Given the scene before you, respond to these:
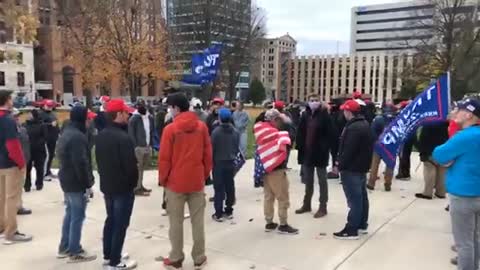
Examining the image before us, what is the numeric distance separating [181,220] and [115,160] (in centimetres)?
93

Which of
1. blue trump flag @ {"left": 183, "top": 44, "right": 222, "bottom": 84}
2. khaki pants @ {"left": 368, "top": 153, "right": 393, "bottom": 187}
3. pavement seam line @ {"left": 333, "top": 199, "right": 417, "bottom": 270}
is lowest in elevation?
pavement seam line @ {"left": 333, "top": 199, "right": 417, "bottom": 270}

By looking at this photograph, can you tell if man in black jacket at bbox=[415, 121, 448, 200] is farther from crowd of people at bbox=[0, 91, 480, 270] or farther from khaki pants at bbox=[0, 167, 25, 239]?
khaki pants at bbox=[0, 167, 25, 239]

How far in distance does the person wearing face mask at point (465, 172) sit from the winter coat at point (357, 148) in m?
1.82

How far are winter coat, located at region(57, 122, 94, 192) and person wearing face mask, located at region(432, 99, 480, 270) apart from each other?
3.51m

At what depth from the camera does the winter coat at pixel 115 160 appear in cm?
440

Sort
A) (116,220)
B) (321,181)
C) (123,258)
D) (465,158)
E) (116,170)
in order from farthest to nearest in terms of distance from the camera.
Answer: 1. (321,181)
2. (123,258)
3. (116,220)
4. (116,170)
5. (465,158)

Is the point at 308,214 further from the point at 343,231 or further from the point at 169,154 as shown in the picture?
the point at 169,154

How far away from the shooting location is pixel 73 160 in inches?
189

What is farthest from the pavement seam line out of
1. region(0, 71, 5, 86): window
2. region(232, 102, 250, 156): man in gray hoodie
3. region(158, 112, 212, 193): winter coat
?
region(0, 71, 5, 86): window

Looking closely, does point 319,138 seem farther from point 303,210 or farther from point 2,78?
point 2,78

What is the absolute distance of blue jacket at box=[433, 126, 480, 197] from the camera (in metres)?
3.75

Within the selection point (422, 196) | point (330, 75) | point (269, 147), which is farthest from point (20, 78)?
point (330, 75)

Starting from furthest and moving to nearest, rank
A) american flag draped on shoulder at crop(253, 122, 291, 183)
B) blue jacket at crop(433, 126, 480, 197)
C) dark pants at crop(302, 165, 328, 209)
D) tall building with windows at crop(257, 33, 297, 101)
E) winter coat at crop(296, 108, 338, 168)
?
1. tall building with windows at crop(257, 33, 297, 101)
2. dark pants at crop(302, 165, 328, 209)
3. winter coat at crop(296, 108, 338, 168)
4. american flag draped on shoulder at crop(253, 122, 291, 183)
5. blue jacket at crop(433, 126, 480, 197)

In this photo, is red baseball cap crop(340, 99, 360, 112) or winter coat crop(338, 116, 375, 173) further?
red baseball cap crop(340, 99, 360, 112)
